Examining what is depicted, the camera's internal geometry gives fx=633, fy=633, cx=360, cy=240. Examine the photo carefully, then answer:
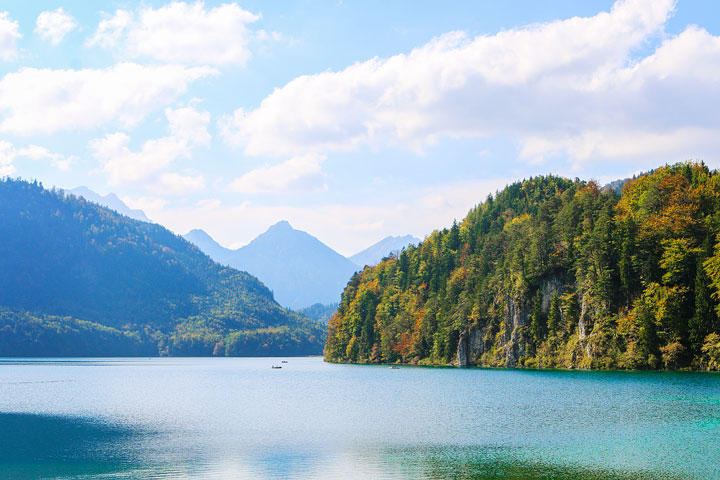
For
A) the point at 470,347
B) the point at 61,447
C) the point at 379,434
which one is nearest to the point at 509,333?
the point at 470,347

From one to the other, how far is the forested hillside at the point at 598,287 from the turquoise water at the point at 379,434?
22.0 meters

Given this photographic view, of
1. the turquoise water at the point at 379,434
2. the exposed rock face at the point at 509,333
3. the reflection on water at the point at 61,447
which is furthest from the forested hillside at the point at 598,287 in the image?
the reflection on water at the point at 61,447

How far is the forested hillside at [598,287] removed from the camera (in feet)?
338

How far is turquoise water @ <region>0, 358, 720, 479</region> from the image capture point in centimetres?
3434

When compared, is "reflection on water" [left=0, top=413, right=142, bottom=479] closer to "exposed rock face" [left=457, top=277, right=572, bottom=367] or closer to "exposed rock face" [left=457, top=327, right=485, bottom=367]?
"exposed rock face" [left=457, top=277, right=572, bottom=367]

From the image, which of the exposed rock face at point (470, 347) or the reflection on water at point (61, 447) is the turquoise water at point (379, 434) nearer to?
the reflection on water at point (61, 447)

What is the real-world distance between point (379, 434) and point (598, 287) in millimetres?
82076

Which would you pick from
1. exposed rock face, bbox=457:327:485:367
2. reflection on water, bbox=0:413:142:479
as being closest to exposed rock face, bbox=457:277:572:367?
exposed rock face, bbox=457:327:485:367

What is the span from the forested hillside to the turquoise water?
22039 mm

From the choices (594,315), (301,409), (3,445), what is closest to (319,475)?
(3,445)

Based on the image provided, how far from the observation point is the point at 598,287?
383 ft

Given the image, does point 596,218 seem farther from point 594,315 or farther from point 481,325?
point 481,325

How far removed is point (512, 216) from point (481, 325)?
54528 mm

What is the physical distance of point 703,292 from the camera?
324 feet
